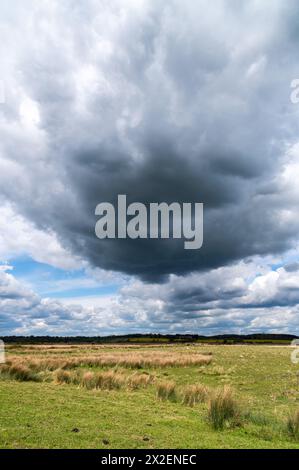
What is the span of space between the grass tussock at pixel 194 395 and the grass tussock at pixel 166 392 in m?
0.49

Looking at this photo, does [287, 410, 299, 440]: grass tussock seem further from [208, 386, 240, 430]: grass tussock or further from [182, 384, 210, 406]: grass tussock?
[182, 384, 210, 406]: grass tussock

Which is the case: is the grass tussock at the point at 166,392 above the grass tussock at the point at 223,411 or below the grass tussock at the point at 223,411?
below

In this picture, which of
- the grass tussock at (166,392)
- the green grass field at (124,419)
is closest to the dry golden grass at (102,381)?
the green grass field at (124,419)

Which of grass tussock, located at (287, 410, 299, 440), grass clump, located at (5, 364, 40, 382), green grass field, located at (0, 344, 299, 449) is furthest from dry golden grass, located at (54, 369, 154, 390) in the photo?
grass tussock, located at (287, 410, 299, 440)

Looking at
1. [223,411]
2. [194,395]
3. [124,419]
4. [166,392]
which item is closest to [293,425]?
[223,411]

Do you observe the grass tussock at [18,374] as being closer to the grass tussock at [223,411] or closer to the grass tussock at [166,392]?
the grass tussock at [166,392]

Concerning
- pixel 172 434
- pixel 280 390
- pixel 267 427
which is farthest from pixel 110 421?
pixel 280 390

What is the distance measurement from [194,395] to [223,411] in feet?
17.5

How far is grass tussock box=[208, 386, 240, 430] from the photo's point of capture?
13977 millimetres

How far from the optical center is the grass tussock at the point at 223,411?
1398cm

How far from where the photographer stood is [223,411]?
14391 mm

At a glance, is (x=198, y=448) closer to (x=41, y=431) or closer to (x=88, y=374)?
(x=41, y=431)

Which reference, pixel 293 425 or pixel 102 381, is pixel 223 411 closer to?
pixel 293 425
